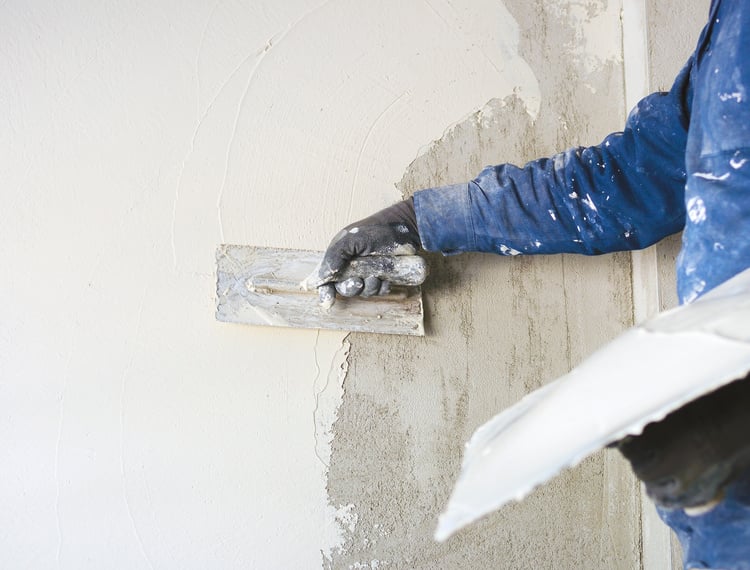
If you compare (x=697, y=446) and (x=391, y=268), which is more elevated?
(x=391, y=268)

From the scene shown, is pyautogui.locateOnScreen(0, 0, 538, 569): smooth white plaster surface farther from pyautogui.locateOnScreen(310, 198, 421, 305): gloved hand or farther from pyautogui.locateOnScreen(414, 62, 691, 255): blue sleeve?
pyautogui.locateOnScreen(414, 62, 691, 255): blue sleeve

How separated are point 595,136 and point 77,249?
1.33 m

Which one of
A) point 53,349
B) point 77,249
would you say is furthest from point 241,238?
point 53,349

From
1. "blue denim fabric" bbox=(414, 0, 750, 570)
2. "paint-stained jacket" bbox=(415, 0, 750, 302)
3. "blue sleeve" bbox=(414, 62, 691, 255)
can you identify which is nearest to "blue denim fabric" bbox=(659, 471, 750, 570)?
"blue denim fabric" bbox=(414, 0, 750, 570)

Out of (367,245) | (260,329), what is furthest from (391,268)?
(260,329)

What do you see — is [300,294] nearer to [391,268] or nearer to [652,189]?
[391,268]

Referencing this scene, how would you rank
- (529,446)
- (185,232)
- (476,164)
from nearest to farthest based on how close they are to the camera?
(529,446) < (185,232) < (476,164)

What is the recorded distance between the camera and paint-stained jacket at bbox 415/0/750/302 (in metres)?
1.22

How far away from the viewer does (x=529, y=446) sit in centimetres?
80

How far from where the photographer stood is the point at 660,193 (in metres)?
1.54

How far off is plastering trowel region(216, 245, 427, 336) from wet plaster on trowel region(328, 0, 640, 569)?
66mm

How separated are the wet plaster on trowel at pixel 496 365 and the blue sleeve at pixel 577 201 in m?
0.19

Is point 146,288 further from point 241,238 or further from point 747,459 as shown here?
point 747,459

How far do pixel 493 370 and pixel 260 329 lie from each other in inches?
22.7
